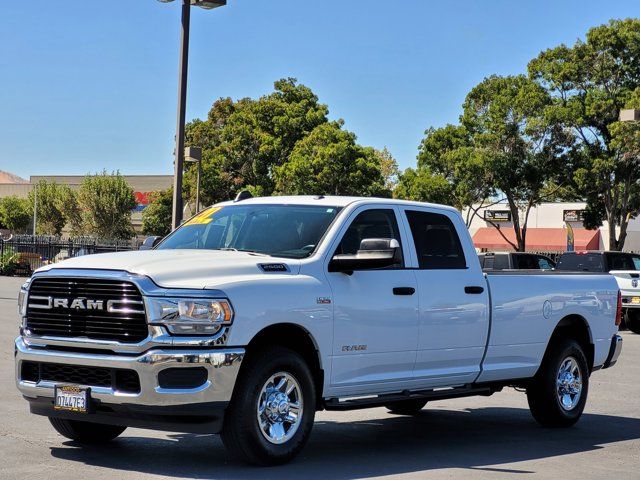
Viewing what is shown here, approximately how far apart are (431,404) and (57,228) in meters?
97.8

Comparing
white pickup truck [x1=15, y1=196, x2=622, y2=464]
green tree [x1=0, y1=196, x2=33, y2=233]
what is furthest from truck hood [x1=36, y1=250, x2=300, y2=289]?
green tree [x1=0, y1=196, x2=33, y2=233]

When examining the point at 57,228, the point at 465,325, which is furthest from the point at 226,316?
the point at 57,228

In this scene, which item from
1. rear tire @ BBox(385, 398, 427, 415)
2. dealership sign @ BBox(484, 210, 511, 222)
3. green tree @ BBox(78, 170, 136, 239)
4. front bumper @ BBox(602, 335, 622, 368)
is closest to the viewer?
rear tire @ BBox(385, 398, 427, 415)

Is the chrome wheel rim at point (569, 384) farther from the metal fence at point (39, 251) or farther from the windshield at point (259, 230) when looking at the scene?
the metal fence at point (39, 251)

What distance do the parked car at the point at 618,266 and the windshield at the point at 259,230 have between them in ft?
58.7

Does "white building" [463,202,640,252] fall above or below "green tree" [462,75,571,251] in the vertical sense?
below

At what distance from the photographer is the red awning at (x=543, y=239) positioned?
242ft

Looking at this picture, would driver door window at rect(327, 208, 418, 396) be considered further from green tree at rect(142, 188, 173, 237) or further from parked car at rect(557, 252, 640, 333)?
green tree at rect(142, 188, 173, 237)

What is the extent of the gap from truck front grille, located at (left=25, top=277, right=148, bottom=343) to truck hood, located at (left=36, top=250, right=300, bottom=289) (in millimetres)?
136

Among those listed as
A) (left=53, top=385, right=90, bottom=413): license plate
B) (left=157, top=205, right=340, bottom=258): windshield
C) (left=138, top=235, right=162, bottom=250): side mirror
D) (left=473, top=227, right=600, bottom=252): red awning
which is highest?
(left=473, top=227, right=600, bottom=252): red awning

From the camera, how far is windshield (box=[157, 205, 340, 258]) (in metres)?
8.70

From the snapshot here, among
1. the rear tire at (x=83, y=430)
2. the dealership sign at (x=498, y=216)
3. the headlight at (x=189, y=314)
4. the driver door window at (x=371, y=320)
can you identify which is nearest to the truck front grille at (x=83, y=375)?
the headlight at (x=189, y=314)

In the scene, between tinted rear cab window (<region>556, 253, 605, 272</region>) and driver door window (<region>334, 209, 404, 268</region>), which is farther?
tinted rear cab window (<region>556, 253, 605, 272</region>)

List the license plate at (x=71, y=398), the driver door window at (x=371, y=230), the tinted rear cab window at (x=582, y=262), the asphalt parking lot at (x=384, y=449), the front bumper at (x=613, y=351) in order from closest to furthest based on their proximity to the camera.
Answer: the license plate at (x=71, y=398) → the asphalt parking lot at (x=384, y=449) → the driver door window at (x=371, y=230) → the front bumper at (x=613, y=351) → the tinted rear cab window at (x=582, y=262)
